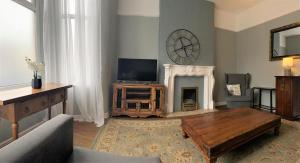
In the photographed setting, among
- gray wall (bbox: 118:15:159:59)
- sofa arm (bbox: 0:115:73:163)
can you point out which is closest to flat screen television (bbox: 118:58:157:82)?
gray wall (bbox: 118:15:159:59)

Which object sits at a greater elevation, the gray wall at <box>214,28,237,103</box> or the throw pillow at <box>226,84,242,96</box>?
the gray wall at <box>214,28,237,103</box>

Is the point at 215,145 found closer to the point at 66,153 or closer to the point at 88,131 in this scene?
the point at 66,153

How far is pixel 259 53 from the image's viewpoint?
4.40 meters

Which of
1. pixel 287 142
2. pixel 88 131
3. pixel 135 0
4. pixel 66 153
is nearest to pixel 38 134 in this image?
pixel 66 153

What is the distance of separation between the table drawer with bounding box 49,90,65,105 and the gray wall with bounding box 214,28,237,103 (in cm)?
402

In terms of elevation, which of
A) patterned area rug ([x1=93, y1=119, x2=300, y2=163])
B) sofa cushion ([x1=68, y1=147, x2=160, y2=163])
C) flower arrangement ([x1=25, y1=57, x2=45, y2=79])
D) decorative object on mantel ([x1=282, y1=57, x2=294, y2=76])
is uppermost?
decorative object on mantel ([x1=282, y1=57, x2=294, y2=76])

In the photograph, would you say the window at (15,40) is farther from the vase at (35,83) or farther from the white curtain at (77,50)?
the vase at (35,83)

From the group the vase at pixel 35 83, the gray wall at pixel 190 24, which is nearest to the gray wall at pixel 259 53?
the gray wall at pixel 190 24

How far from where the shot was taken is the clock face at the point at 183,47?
4.05 metres

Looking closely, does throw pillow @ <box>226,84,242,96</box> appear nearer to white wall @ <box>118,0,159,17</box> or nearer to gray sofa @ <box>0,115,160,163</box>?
white wall @ <box>118,0,159,17</box>

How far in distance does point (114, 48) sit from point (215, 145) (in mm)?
2985

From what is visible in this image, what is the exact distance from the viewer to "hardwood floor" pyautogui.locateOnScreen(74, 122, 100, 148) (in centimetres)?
216

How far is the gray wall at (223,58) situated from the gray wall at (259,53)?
0.52 feet

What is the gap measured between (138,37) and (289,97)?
344 cm
